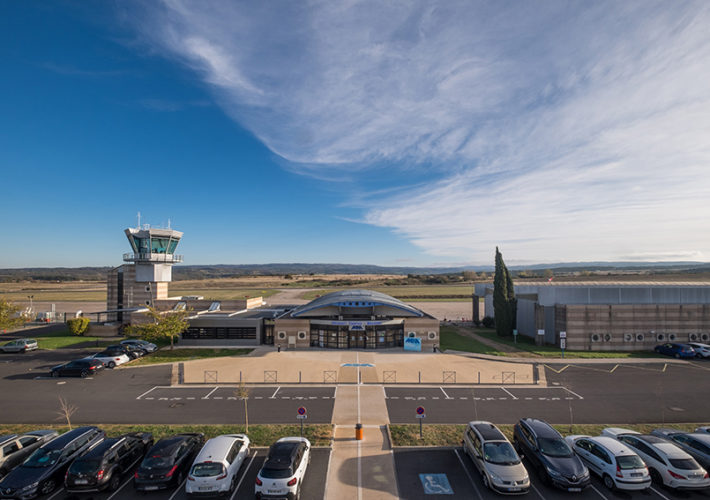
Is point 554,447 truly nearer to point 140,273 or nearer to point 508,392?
point 508,392

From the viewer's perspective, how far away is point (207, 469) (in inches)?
508

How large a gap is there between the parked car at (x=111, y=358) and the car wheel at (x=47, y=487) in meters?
21.0

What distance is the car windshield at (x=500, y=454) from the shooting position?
13.7 meters

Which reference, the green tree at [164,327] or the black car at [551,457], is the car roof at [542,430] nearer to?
the black car at [551,457]

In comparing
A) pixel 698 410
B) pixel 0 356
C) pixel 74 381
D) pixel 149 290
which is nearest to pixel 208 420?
pixel 74 381

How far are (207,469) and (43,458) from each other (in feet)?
23.0

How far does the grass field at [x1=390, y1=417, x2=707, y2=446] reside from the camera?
17.4 m

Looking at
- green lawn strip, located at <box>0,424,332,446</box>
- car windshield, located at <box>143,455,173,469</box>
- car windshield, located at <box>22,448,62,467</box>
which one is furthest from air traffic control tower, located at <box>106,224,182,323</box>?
car windshield, located at <box>143,455,173,469</box>

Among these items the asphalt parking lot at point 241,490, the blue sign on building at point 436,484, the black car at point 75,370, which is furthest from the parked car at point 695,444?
the black car at point 75,370

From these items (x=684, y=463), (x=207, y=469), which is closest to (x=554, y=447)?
(x=684, y=463)

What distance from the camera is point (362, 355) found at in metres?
36.8

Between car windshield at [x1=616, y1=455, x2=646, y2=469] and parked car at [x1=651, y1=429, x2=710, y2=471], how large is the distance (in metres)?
3.29

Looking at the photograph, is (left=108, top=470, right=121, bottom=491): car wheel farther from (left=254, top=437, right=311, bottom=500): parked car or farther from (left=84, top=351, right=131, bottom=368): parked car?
(left=84, top=351, right=131, bottom=368): parked car

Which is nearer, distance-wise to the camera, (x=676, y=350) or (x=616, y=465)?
(x=616, y=465)
